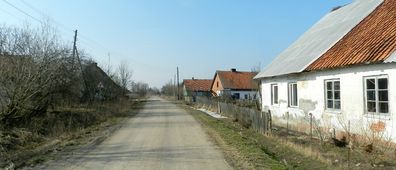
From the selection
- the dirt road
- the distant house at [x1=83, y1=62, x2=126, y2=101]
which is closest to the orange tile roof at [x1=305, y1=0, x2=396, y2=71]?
the dirt road

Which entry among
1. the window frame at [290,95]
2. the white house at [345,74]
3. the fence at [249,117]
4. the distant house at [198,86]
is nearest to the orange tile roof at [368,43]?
the white house at [345,74]

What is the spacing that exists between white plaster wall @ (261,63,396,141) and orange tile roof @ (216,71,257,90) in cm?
4960

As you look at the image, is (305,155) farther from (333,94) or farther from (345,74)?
(333,94)

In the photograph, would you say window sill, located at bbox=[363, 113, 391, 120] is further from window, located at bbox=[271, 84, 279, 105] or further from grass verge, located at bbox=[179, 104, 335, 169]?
window, located at bbox=[271, 84, 279, 105]

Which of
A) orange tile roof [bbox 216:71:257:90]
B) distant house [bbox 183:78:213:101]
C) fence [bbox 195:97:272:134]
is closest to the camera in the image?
fence [bbox 195:97:272:134]

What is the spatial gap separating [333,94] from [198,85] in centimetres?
7708

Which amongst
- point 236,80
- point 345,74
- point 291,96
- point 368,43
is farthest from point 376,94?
point 236,80

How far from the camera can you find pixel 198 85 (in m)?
92.1

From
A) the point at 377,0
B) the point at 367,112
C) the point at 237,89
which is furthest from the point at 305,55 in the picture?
the point at 237,89

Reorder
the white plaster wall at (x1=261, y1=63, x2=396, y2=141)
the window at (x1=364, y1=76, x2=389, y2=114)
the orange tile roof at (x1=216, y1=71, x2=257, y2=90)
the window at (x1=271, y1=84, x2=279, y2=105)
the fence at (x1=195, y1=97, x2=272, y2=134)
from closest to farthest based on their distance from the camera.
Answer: the white plaster wall at (x1=261, y1=63, x2=396, y2=141) → the window at (x1=364, y1=76, x2=389, y2=114) → the fence at (x1=195, y1=97, x2=272, y2=134) → the window at (x1=271, y1=84, x2=279, y2=105) → the orange tile roof at (x1=216, y1=71, x2=257, y2=90)

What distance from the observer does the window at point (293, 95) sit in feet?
63.3

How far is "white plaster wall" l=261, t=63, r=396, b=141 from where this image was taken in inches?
465

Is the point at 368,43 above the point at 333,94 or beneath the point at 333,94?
above

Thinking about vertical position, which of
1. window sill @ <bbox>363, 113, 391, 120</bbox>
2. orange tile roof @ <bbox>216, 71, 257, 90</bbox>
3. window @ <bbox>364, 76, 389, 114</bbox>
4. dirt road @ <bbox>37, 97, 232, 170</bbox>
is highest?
orange tile roof @ <bbox>216, 71, 257, 90</bbox>
